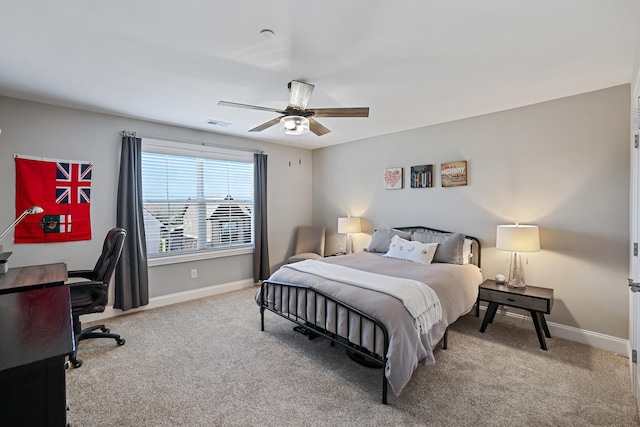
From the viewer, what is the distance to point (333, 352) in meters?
2.85

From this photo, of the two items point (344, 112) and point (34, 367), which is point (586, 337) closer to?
point (344, 112)

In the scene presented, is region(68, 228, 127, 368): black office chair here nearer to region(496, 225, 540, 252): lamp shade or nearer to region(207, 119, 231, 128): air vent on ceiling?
region(207, 119, 231, 128): air vent on ceiling

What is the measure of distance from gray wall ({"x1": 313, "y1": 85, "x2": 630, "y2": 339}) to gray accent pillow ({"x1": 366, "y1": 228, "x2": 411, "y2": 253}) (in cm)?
37

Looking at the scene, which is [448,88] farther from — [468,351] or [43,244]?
[43,244]

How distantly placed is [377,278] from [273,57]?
2105 millimetres

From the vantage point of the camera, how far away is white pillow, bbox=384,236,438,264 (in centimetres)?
363

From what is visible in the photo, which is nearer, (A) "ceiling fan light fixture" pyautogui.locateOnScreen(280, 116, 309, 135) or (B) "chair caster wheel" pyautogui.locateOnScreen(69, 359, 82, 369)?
(B) "chair caster wheel" pyautogui.locateOnScreen(69, 359, 82, 369)

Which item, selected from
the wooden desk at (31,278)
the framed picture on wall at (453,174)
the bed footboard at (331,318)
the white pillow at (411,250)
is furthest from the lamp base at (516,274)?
the wooden desk at (31,278)

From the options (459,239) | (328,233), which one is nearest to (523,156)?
(459,239)

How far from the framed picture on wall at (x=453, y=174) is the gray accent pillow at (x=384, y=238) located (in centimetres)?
88

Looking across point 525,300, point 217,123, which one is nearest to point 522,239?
point 525,300

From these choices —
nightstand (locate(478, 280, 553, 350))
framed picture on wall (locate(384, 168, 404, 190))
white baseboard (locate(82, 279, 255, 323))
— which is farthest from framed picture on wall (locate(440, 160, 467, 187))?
white baseboard (locate(82, 279, 255, 323))

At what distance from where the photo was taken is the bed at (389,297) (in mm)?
2184

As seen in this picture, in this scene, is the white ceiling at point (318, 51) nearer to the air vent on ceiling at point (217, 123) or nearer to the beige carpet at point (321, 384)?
the air vent on ceiling at point (217, 123)
